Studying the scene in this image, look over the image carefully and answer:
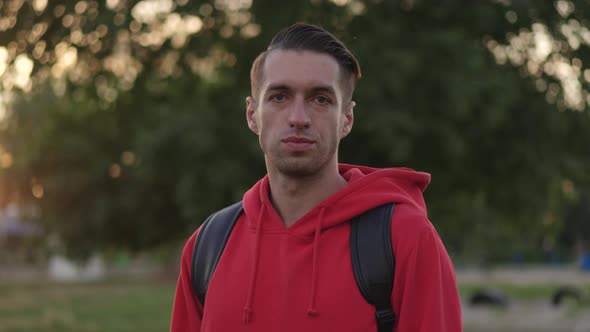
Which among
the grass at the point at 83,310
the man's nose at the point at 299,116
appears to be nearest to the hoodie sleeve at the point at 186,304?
the man's nose at the point at 299,116

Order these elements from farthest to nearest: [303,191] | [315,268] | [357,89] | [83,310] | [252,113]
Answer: [83,310] → [357,89] → [252,113] → [303,191] → [315,268]

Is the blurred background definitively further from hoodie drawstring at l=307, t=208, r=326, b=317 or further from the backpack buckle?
the backpack buckle

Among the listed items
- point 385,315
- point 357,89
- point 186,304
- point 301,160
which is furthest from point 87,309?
point 385,315

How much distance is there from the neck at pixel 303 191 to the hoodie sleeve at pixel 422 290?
41 centimetres

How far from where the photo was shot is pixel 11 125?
20.9m

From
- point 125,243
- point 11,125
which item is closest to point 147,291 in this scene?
point 11,125

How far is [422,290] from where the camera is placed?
7.84 feet

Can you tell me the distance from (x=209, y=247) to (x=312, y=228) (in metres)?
0.38

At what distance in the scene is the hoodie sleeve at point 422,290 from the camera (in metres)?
A: 2.37

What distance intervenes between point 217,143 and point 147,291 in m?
23.8

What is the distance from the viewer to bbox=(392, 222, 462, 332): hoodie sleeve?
2.37m

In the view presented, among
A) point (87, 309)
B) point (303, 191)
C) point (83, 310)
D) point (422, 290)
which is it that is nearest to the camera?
point (422, 290)

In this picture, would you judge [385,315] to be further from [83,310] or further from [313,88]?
[83,310]

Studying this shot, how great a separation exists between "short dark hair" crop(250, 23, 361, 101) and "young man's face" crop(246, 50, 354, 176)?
2 centimetres
